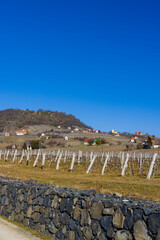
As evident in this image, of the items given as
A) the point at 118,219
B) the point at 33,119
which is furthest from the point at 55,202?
the point at 33,119

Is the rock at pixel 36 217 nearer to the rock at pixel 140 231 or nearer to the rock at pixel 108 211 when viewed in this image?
the rock at pixel 108 211

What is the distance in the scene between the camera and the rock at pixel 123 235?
5.58 metres

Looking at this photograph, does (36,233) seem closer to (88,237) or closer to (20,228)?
(20,228)

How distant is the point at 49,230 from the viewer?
311 inches

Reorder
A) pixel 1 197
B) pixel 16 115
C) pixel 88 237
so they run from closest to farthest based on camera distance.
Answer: pixel 88 237 < pixel 1 197 < pixel 16 115

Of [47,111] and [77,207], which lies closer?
[77,207]

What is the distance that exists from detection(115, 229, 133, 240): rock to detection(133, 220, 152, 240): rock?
0.70 feet

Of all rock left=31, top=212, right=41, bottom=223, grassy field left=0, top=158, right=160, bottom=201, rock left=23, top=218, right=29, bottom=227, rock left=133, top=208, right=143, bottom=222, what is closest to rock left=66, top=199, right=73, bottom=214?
rock left=31, top=212, right=41, bottom=223

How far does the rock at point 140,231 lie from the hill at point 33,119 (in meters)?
143

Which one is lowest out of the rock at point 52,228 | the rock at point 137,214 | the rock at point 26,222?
the rock at point 26,222

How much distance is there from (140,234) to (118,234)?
0.57m

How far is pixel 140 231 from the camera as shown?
531 cm

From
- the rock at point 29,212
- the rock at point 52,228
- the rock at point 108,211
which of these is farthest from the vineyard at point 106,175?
the rock at point 108,211

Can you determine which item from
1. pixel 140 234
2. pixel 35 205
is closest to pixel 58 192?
pixel 35 205
